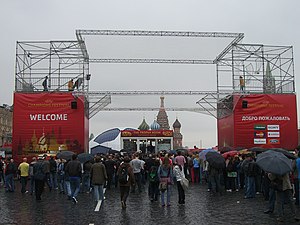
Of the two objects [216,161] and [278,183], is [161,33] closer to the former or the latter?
[216,161]

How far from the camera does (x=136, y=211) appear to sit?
12156 millimetres

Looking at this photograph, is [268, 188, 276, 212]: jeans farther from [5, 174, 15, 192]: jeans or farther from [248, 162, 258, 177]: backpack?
[5, 174, 15, 192]: jeans

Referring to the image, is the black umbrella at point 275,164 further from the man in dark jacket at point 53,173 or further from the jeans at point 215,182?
the man in dark jacket at point 53,173

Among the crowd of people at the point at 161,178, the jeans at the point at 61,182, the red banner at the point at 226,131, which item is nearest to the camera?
the crowd of people at the point at 161,178

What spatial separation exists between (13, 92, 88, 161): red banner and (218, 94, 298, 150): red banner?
34.5 feet

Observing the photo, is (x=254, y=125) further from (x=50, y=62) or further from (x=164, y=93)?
(x=50, y=62)

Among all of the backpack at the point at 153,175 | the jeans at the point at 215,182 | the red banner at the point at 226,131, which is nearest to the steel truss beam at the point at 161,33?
the red banner at the point at 226,131

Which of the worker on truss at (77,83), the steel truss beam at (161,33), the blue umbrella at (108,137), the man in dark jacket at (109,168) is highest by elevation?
the steel truss beam at (161,33)

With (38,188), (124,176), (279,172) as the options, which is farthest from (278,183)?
(38,188)

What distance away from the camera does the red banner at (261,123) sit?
28969 mm

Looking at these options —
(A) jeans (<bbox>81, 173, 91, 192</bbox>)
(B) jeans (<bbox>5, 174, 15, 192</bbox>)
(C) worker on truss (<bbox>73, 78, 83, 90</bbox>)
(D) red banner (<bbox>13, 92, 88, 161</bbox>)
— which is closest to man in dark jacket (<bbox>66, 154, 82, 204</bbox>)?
(A) jeans (<bbox>81, 173, 91, 192</bbox>)

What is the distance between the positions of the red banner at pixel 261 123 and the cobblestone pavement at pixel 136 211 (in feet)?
43.2

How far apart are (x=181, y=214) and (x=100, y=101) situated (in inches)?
779

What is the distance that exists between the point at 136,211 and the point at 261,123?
18831 mm
